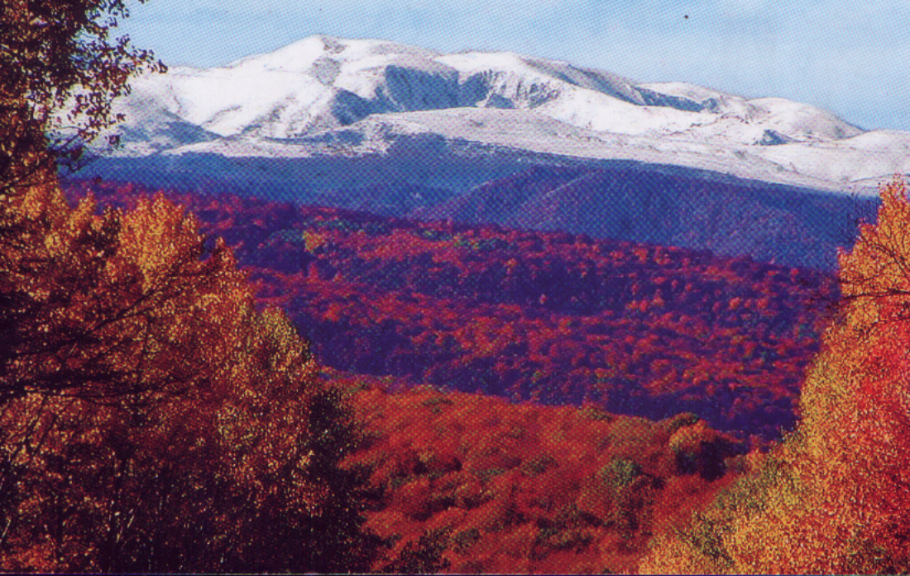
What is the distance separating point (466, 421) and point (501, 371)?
33.5 metres

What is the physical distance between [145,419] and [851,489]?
13577 millimetres

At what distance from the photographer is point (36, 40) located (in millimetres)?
11148

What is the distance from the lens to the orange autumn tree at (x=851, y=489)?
15984mm

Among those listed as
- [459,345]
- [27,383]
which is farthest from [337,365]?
[27,383]

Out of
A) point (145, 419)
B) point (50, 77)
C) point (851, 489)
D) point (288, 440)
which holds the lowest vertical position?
point (288, 440)

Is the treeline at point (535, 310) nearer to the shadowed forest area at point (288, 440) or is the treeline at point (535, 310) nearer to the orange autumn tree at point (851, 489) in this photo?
the shadowed forest area at point (288, 440)

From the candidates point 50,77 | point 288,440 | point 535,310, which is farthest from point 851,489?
point 535,310

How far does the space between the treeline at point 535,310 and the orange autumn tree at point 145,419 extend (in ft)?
136

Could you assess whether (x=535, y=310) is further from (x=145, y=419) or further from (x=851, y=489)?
(x=145, y=419)

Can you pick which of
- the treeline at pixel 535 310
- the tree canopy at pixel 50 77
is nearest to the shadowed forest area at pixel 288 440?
the tree canopy at pixel 50 77

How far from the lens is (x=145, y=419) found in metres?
15.6

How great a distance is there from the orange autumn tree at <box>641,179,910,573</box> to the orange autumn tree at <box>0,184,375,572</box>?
325 inches

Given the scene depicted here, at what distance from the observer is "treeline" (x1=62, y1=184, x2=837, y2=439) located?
3120 inches

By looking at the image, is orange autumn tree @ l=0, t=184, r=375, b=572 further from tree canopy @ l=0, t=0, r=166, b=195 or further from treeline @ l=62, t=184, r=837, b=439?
treeline @ l=62, t=184, r=837, b=439
